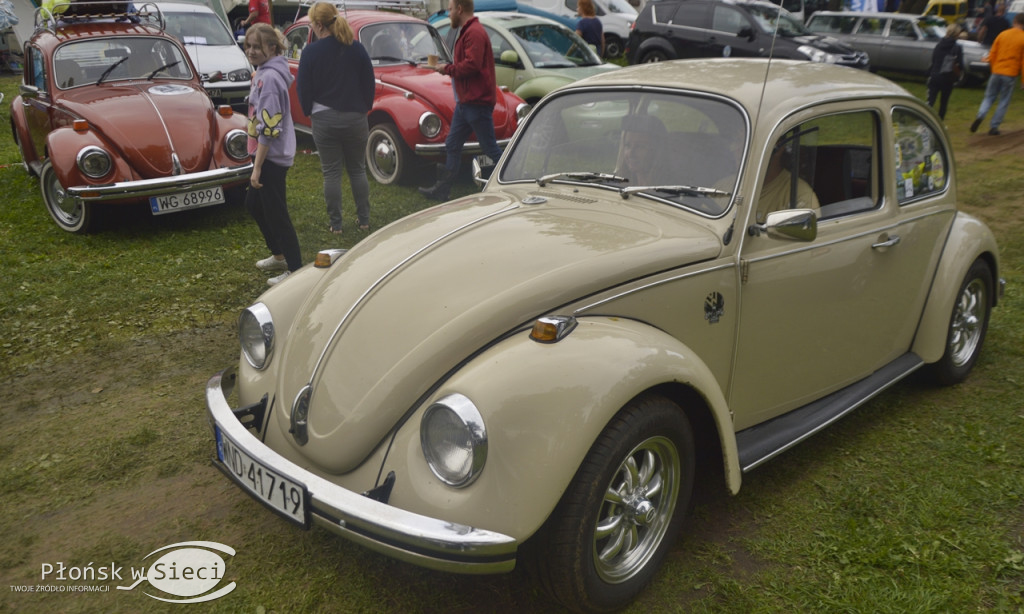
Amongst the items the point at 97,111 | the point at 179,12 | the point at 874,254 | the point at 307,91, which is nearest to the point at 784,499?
the point at 874,254

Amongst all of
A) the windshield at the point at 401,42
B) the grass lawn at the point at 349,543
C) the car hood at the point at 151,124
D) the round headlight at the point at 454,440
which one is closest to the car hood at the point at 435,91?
the windshield at the point at 401,42

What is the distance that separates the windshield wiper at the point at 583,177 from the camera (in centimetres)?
338

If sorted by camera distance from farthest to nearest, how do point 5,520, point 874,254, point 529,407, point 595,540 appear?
point 874,254, point 5,520, point 595,540, point 529,407

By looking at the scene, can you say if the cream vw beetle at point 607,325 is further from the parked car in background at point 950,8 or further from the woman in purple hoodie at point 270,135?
the parked car in background at point 950,8

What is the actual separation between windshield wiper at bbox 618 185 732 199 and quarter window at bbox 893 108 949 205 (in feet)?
4.17

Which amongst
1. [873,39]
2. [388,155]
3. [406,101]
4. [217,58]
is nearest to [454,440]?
[406,101]

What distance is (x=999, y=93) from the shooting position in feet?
39.4

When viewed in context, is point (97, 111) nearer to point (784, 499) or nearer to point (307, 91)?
point (307, 91)

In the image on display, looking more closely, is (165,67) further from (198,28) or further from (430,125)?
(198,28)

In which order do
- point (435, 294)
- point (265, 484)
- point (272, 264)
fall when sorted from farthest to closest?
point (272, 264), point (435, 294), point (265, 484)

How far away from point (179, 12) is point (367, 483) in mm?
11174

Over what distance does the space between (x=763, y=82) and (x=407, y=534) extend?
2.45 m

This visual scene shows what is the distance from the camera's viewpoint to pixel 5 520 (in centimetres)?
319

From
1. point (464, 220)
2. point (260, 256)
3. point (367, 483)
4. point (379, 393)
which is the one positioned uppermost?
point (464, 220)
